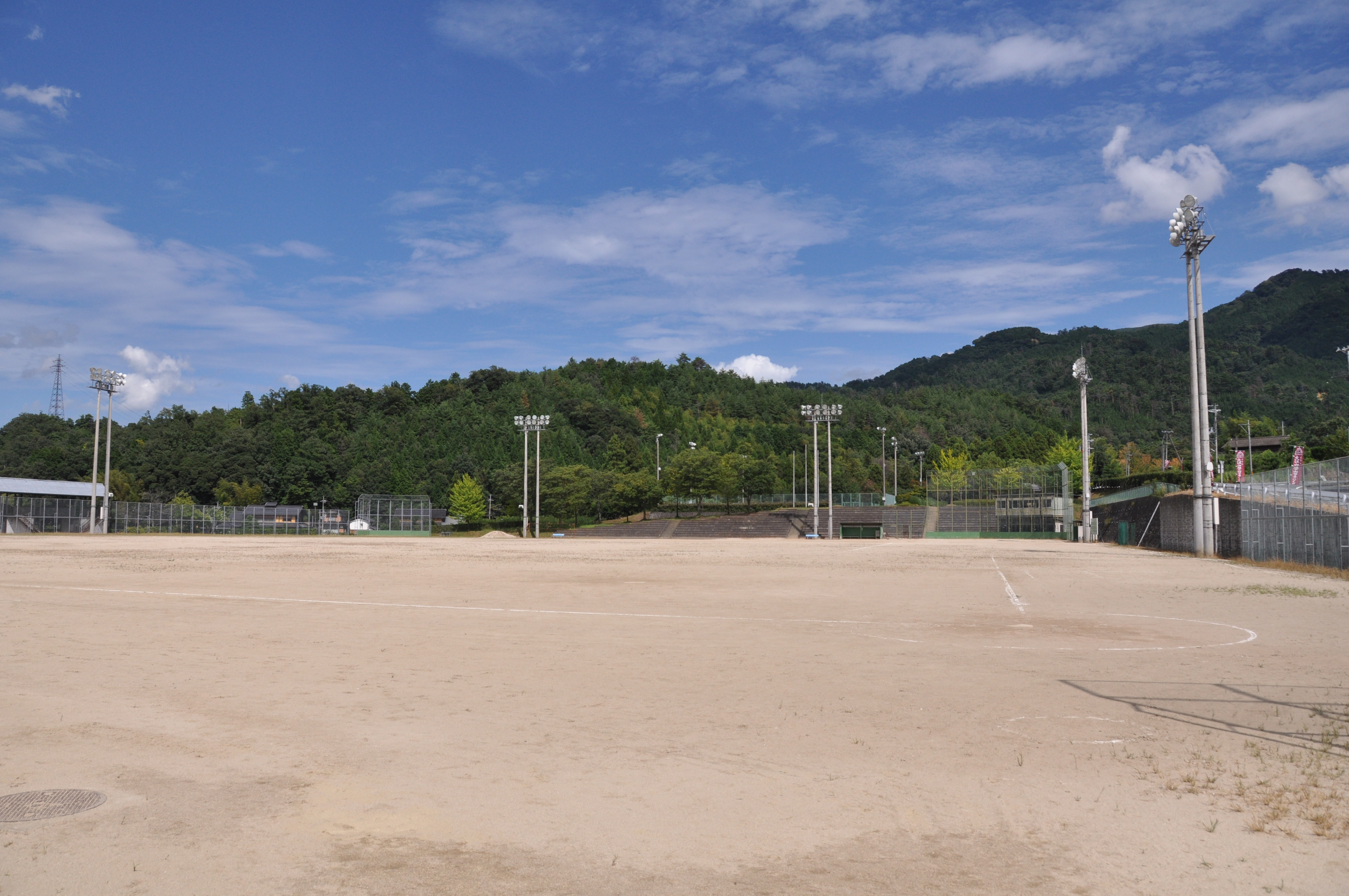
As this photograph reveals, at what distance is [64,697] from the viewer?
884cm

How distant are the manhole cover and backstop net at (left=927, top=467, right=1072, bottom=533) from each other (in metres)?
74.0

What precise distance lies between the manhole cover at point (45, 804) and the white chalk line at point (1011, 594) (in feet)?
53.0

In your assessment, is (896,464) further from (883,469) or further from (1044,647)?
(1044,647)

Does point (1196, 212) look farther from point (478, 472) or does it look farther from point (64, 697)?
point (478, 472)

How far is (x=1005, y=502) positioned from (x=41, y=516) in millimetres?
84839

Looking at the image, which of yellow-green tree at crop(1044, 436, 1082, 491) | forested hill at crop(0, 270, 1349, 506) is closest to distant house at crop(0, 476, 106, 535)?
forested hill at crop(0, 270, 1349, 506)

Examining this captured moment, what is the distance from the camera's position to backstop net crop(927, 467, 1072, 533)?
249 feet

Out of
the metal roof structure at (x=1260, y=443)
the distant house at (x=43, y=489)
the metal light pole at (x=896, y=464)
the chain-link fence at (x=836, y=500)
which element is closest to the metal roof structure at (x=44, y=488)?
the distant house at (x=43, y=489)

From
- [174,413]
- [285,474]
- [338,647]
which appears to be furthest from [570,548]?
[174,413]

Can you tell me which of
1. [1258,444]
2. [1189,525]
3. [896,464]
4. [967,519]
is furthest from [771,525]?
[1258,444]

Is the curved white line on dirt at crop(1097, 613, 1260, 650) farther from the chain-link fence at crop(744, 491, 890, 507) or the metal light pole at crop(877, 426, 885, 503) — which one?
the metal light pole at crop(877, 426, 885, 503)

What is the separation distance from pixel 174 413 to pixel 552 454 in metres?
75.7

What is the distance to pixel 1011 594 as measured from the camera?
21.9m

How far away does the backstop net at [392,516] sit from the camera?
8850cm
